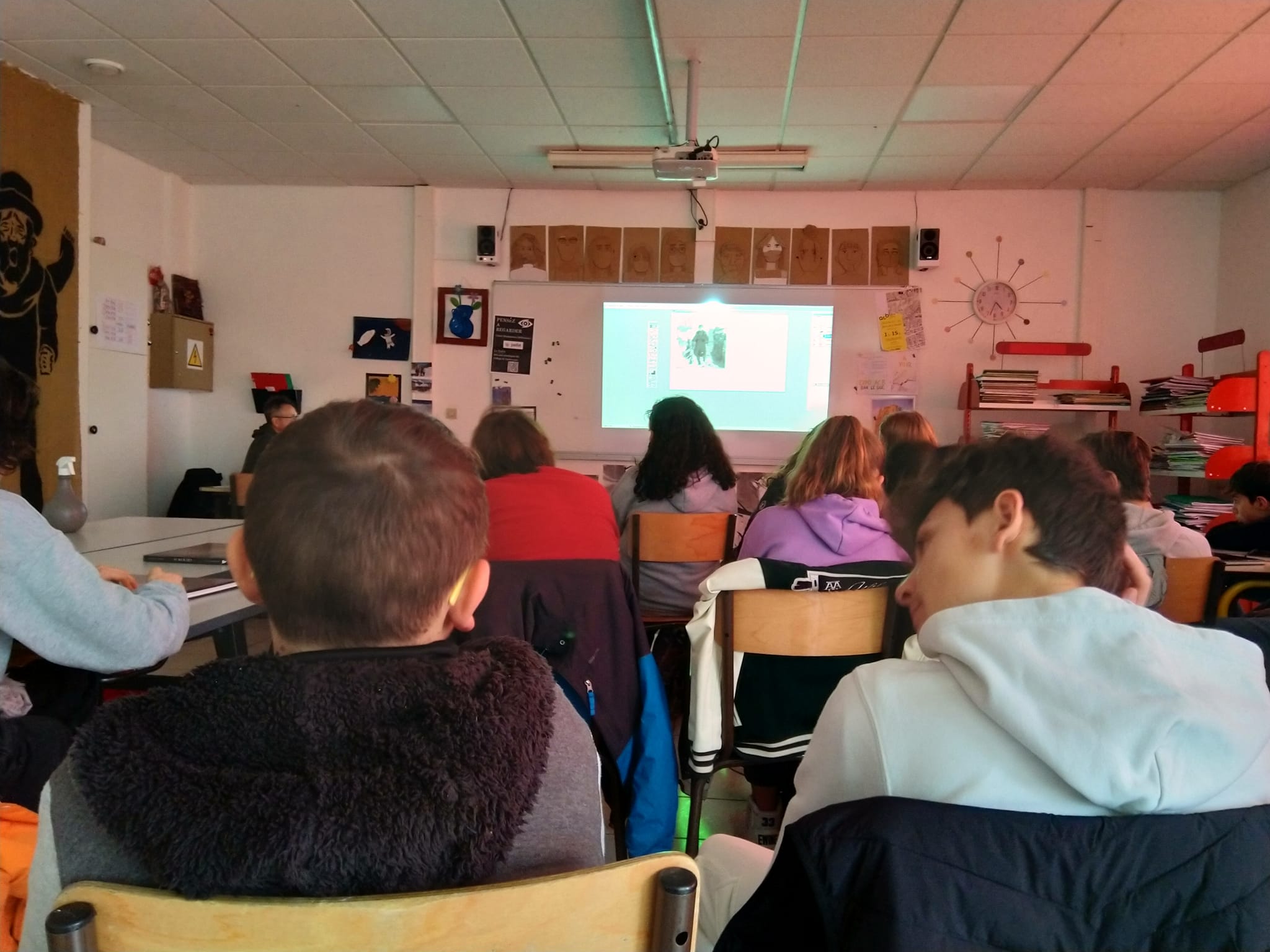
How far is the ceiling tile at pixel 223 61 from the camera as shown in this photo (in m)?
3.35

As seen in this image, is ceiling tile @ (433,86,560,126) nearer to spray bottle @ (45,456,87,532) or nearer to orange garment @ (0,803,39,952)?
spray bottle @ (45,456,87,532)

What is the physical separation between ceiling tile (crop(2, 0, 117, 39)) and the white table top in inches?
78.0

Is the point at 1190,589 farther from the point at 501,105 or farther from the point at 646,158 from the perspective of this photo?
the point at 501,105

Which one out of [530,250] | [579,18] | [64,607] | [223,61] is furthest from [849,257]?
[64,607]

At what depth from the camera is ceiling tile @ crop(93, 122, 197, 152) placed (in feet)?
14.0

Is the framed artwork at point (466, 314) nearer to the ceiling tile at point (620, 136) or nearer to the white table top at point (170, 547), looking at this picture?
the ceiling tile at point (620, 136)

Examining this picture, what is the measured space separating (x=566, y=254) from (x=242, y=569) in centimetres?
464

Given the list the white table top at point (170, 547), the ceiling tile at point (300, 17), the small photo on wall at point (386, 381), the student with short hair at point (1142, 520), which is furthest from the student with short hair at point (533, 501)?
the small photo on wall at point (386, 381)

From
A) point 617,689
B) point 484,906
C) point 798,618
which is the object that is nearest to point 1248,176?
point 798,618

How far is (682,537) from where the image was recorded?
8.52ft

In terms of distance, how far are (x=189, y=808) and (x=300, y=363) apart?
5.19 metres

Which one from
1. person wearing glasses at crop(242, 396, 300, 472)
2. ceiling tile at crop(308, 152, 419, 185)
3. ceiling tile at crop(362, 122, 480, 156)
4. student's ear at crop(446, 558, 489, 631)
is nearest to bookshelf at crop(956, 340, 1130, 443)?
ceiling tile at crop(362, 122, 480, 156)

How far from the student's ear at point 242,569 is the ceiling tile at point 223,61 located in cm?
335

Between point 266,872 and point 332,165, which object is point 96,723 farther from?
point 332,165
